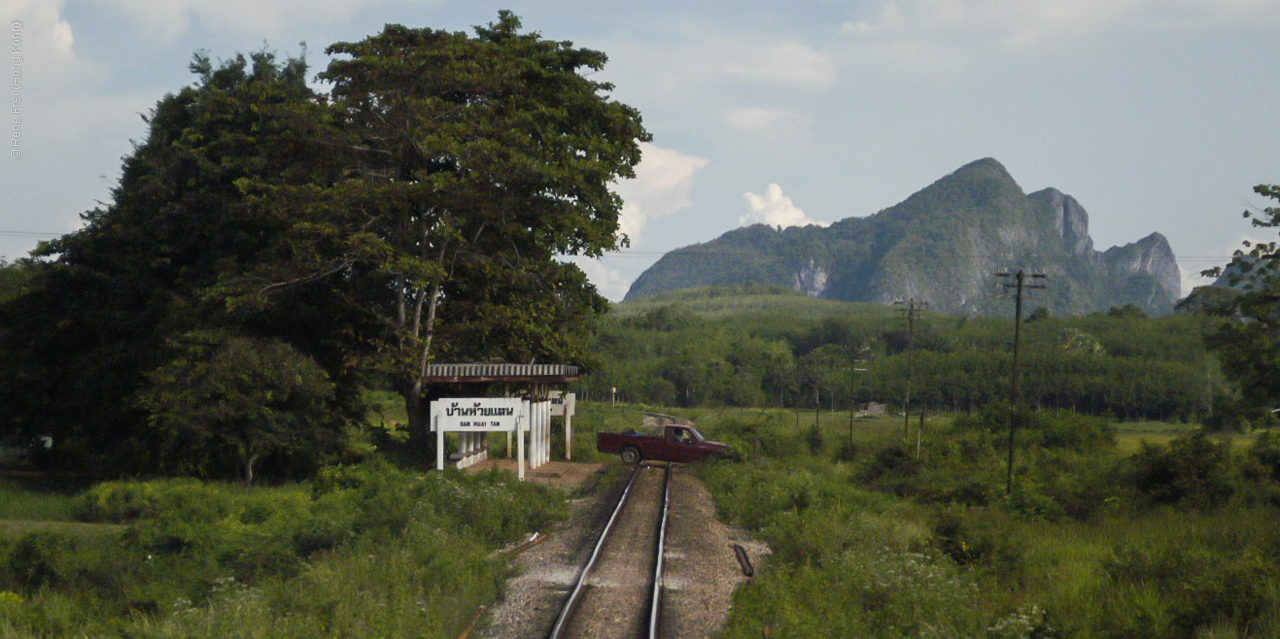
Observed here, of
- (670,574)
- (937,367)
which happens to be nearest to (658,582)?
(670,574)

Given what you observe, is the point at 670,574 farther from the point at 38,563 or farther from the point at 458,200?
the point at 458,200

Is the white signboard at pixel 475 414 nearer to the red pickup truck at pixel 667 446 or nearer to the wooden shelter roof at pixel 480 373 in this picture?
the wooden shelter roof at pixel 480 373

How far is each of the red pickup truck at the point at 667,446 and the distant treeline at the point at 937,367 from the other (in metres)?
49.9

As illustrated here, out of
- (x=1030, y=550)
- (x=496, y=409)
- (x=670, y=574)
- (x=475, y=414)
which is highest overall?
(x=496, y=409)

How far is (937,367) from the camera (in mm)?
112688

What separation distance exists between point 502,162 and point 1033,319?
14726 centimetres

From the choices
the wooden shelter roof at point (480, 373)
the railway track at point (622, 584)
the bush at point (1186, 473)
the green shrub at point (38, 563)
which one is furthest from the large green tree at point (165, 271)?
the bush at point (1186, 473)

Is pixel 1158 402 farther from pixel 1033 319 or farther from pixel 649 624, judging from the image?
pixel 649 624

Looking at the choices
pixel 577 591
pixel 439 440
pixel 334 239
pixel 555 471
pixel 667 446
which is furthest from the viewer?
pixel 667 446

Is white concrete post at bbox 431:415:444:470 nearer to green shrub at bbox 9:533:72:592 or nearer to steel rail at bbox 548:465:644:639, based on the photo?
steel rail at bbox 548:465:644:639

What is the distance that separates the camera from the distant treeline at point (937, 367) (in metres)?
101

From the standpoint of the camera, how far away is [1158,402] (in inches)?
3957

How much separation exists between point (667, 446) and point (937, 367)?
88111mm

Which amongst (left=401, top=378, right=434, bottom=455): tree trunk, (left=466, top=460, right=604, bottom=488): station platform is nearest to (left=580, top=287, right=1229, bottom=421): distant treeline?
(left=466, top=460, right=604, bottom=488): station platform
